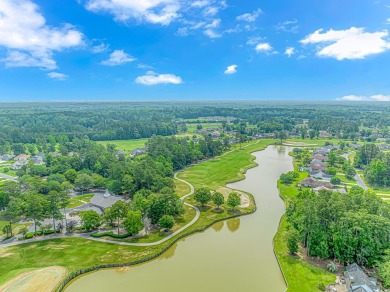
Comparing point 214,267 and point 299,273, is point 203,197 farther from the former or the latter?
point 299,273

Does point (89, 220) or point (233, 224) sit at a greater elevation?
point (89, 220)

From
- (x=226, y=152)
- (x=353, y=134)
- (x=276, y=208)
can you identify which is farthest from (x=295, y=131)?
(x=276, y=208)

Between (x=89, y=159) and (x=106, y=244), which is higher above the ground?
(x=89, y=159)

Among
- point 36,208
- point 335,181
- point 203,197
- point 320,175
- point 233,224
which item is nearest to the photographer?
point 36,208

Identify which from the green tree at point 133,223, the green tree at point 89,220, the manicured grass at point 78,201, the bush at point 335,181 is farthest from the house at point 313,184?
the manicured grass at point 78,201

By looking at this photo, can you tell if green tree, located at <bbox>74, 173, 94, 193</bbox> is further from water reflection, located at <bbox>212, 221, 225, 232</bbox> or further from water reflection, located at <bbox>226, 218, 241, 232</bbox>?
water reflection, located at <bbox>226, 218, 241, 232</bbox>

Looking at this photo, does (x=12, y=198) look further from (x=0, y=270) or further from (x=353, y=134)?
(x=353, y=134)

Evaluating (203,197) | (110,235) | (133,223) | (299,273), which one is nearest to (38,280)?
(110,235)

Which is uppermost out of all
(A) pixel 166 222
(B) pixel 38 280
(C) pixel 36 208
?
(C) pixel 36 208
